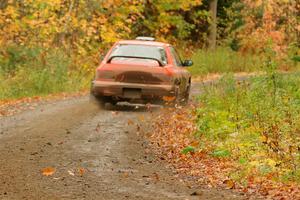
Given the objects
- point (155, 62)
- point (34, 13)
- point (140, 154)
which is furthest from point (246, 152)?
point (34, 13)

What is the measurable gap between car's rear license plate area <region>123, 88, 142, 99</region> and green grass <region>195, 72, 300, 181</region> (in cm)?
190

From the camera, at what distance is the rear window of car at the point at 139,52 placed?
17438 mm

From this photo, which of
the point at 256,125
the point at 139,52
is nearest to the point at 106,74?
the point at 139,52

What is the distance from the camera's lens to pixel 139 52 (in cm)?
1762

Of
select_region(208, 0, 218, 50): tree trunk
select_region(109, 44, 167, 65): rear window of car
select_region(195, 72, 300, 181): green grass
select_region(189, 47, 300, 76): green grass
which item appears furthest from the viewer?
select_region(208, 0, 218, 50): tree trunk

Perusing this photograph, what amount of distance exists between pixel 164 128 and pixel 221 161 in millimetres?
3678

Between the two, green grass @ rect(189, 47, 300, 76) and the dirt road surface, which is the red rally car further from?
green grass @ rect(189, 47, 300, 76)

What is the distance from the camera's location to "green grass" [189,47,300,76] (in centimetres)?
3262

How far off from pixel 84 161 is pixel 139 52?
7238 mm

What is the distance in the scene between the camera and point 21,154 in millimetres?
11211

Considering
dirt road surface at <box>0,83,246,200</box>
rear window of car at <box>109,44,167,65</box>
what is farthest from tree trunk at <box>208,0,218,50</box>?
dirt road surface at <box>0,83,246,200</box>

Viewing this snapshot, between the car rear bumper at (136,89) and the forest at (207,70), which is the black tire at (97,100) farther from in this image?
the forest at (207,70)

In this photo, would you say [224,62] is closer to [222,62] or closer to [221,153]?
[222,62]

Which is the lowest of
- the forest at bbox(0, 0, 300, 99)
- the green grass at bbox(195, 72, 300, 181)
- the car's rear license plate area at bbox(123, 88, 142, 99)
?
the forest at bbox(0, 0, 300, 99)
